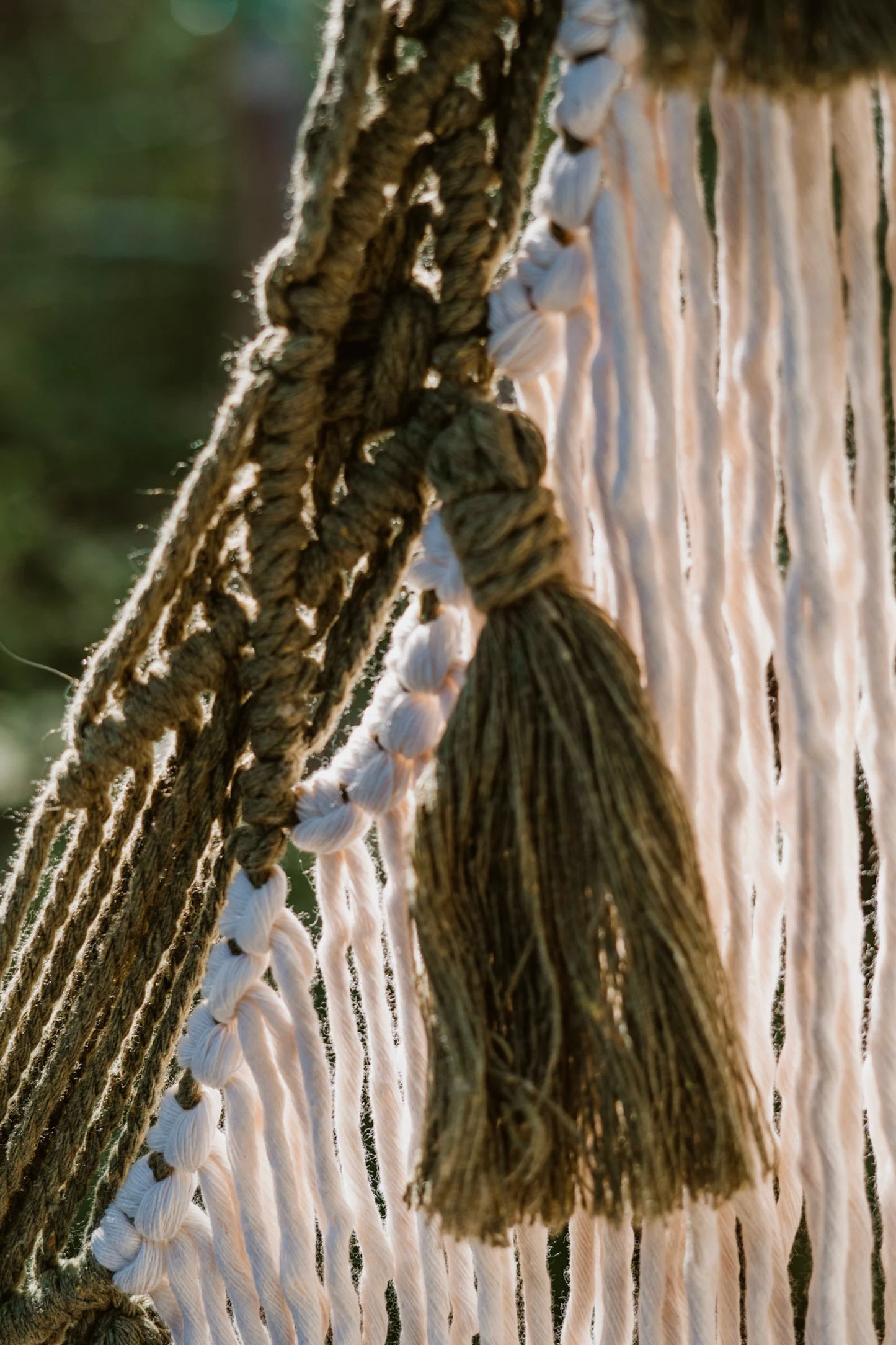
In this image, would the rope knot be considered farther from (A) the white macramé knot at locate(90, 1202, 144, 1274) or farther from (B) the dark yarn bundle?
(A) the white macramé knot at locate(90, 1202, 144, 1274)

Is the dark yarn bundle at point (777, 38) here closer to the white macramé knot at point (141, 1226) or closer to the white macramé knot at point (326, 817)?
the white macramé knot at point (326, 817)

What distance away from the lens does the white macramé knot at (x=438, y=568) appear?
546 mm

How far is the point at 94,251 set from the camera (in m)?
5.18

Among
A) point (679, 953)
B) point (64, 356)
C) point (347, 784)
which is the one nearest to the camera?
point (679, 953)

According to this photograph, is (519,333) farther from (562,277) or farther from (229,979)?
(229,979)

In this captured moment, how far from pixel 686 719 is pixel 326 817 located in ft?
0.57

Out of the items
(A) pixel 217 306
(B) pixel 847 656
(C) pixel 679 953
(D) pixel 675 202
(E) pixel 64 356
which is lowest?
(C) pixel 679 953

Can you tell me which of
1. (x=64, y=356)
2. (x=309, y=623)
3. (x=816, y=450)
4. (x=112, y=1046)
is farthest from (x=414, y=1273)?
(x=64, y=356)

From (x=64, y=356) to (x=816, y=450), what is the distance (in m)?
5.01

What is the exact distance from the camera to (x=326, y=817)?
1.95 feet

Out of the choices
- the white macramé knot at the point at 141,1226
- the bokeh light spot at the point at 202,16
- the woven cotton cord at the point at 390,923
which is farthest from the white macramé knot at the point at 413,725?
the bokeh light spot at the point at 202,16

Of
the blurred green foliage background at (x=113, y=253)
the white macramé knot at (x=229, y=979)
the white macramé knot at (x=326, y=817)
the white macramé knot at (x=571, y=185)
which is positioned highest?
the blurred green foliage background at (x=113, y=253)

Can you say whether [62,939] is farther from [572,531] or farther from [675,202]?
[675,202]

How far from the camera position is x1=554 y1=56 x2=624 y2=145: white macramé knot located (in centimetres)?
52
